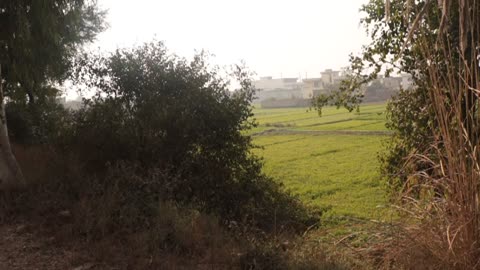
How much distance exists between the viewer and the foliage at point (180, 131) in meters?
7.01

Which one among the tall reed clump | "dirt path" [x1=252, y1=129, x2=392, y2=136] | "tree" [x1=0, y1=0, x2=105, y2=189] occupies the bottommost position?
"dirt path" [x1=252, y1=129, x2=392, y2=136]

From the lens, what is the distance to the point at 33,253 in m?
4.80

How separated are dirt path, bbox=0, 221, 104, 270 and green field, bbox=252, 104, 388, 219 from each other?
3250 millimetres

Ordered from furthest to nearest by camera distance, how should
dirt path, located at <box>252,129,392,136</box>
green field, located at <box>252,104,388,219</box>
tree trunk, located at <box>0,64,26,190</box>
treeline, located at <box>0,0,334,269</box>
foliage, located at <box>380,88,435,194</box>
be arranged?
dirt path, located at <box>252,129,392,136</box>
green field, located at <box>252,104,388,219</box>
tree trunk, located at <box>0,64,26,190</box>
foliage, located at <box>380,88,435,194</box>
treeline, located at <box>0,0,334,269</box>

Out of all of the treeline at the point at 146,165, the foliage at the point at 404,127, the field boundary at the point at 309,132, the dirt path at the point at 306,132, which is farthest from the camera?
the dirt path at the point at 306,132

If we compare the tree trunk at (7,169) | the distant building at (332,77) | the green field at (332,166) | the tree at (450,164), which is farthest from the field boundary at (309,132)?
the tree at (450,164)

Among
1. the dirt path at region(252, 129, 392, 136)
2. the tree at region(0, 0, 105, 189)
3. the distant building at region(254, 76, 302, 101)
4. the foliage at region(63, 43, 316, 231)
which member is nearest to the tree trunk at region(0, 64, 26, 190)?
the tree at region(0, 0, 105, 189)

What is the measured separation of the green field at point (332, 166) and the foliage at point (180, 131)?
2.96ft

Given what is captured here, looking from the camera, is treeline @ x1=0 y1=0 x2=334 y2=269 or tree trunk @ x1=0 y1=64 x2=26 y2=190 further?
tree trunk @ x1=0 y1=64 x2=26 y2=190

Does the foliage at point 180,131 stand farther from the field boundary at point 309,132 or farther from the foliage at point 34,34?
the field boundary at point 309,132

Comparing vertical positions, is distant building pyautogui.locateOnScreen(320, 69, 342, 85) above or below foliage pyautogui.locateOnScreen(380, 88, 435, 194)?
above

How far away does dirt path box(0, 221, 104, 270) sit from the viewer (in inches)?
175

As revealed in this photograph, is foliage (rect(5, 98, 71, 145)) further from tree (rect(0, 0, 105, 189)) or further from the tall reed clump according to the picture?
the tall reed clump

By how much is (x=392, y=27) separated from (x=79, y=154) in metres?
5.48
